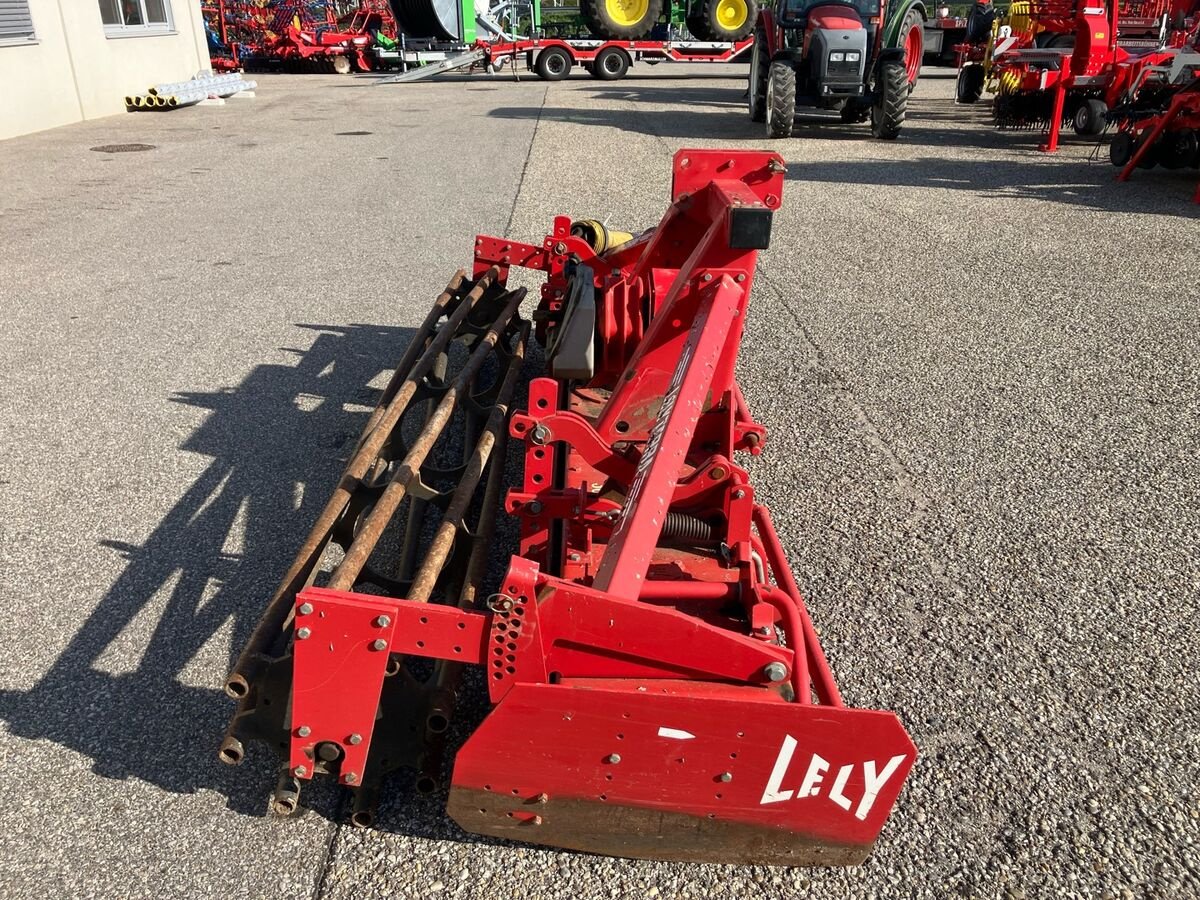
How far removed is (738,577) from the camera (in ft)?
9.19

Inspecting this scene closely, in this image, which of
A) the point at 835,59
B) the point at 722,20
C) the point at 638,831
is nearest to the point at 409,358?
the point at 638,831

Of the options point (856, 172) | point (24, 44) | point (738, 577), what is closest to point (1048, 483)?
point (738, 577)

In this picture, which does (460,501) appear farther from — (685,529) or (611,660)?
(611,660)

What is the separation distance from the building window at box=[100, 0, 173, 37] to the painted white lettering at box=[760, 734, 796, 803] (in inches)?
706

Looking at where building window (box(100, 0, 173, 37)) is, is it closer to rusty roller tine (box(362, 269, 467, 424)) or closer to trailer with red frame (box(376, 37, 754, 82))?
trailer with red frame (box(376, 37, 754, 82))

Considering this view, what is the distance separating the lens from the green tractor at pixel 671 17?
914 inches

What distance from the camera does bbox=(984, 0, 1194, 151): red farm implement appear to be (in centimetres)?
1228

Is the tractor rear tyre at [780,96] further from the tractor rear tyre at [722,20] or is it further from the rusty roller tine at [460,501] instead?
the tractor rear tyre at [722,20]

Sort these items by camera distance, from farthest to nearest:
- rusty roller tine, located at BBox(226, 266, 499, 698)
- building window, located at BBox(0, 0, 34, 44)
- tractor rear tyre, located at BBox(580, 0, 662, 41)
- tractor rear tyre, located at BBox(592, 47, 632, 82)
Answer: tractor rear tyre, located at BBox(592, 47, 632, 82) < tractor rear tyre, located at BBox(580, 0, 662, 41) < building window, located at BBox(0, 0, 34, 44) < rusty roller tine, located at BBox(226, 266, 499, 698)

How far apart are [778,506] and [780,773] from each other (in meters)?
2.00

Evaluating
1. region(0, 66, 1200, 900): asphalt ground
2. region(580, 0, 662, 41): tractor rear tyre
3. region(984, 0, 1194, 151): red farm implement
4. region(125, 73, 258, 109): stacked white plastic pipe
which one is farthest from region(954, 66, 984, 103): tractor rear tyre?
region(125, 73, 258, 109): stacked white plastic pipe

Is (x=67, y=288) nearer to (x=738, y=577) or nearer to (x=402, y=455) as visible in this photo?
(x=402, y=455)

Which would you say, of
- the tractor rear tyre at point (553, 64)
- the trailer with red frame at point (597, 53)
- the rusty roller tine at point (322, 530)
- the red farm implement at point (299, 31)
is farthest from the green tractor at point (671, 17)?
the rusty roller tine at point (322, 530)

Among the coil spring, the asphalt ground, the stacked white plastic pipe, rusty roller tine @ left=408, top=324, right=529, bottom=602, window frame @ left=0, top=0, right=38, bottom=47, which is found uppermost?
window frame @ left=0, top=0, right=38, bottom=47
